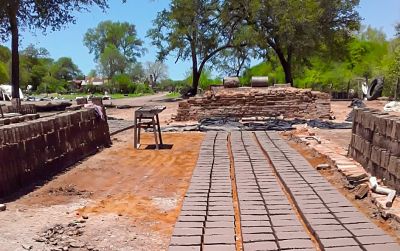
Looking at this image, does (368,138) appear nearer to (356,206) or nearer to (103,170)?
(356,206)

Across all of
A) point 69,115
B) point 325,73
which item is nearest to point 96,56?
point 325,73

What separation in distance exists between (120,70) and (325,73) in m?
48.4

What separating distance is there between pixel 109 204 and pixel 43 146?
85.2 inches

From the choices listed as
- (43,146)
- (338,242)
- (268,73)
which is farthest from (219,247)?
(268,73)

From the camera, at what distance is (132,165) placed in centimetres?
847

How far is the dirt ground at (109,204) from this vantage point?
4.40 m

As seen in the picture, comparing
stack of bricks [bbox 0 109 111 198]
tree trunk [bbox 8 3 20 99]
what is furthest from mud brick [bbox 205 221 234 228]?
tree trunk [bbox 8 3 20 99]

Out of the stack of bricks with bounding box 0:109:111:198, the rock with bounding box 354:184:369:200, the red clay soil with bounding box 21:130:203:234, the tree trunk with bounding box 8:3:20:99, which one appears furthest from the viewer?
the tree trunk with bounding box 8:3:20:99

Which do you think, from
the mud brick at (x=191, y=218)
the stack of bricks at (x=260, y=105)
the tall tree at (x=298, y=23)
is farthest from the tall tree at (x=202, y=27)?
the mud brick at (x=191, y=218)

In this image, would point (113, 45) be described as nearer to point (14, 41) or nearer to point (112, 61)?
point (112, 61)

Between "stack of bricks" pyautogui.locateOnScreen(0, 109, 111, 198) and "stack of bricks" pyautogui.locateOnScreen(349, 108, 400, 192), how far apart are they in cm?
478

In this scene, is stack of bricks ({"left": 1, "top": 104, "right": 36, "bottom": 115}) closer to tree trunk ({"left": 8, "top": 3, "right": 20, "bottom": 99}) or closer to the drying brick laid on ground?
tree trunk ({"left": 8, "top": 3, "right": 20, "bottom": 99})

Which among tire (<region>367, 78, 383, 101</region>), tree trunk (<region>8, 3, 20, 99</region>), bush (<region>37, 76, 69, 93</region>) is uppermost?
tree trunk (<region>8, 3, 20, 99</region>)

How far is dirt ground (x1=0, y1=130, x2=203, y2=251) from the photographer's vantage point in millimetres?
4398
